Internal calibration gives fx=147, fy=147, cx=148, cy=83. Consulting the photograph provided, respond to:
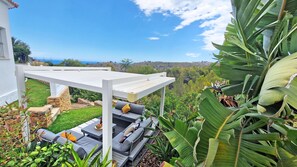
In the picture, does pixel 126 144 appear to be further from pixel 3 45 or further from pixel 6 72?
pixel 3 45

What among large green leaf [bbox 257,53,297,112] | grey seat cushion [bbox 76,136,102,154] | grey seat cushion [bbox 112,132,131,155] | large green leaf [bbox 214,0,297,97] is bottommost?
grey seat cushion [bbox 76,136,102,154]

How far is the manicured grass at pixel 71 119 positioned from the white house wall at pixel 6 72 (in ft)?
11.1

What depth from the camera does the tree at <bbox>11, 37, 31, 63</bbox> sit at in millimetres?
18641

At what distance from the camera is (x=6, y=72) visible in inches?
369

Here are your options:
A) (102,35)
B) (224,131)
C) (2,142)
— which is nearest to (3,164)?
(2,142)

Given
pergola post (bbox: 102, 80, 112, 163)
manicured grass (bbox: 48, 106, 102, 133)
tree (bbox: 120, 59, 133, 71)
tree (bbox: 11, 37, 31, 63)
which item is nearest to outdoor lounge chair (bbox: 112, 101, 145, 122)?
manicured grass (bbox: 48, 106, 102, 133)

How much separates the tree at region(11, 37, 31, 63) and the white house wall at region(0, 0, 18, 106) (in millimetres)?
10223

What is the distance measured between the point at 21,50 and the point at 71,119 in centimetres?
1729

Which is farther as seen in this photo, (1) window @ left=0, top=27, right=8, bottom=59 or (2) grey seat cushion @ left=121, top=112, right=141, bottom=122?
(1) window @ left=0, top=27, right=8, bottom=59

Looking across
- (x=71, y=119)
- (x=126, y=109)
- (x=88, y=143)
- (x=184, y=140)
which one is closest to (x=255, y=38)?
(x=184, y=140)

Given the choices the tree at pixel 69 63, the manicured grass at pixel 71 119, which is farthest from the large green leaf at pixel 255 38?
the tree at pixel 69 63

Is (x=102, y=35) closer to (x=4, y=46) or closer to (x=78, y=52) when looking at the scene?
(x=78, y=52)

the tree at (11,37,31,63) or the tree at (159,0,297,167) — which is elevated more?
the tree at (11,37,31,63)

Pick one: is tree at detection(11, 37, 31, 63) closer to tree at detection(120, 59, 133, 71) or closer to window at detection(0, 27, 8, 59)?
window at detection(0, 27, 8, 59)
